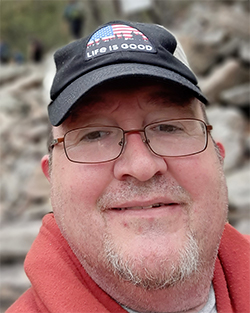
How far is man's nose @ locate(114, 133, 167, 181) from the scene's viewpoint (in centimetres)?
143

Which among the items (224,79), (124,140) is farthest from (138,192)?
(224,79)

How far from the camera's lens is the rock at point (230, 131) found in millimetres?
6116

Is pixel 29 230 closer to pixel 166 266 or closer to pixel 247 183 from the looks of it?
pixel 247 183

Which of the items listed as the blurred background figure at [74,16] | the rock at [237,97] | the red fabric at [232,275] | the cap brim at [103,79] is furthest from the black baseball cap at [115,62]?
the blurred background figure at [74,16]

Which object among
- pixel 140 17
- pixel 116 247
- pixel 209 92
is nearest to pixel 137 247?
pixel 116 247

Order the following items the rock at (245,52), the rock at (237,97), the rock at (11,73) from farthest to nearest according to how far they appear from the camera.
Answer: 1. the rock at (11,73)
2. the rock at (245,52)
3. the rock at (237,97)

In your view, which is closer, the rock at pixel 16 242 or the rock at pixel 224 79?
the rock at pixel 16 242

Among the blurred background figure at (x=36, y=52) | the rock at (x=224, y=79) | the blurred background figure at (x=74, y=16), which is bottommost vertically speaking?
the rock at (x=224, y=79)

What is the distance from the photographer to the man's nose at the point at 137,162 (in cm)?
143

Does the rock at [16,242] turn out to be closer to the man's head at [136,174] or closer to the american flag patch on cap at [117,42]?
the man's head at [136,174]

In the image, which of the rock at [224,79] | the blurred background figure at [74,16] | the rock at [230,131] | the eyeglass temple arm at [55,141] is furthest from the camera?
the blurred background figure at [74,16]

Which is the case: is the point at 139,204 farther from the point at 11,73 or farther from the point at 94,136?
the point at 11,73

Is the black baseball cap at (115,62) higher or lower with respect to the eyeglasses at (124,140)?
higher

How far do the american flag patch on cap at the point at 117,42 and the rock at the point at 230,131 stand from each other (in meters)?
4.75
